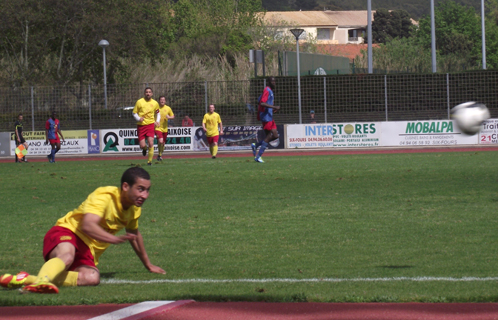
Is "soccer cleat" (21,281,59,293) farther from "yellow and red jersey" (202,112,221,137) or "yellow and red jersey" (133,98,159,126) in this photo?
"yellow and red jersey" (202,112,221,137)

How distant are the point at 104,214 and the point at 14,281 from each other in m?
0.91

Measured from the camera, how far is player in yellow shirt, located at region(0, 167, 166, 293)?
5.29 meters

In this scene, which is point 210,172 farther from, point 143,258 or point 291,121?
point 291,121

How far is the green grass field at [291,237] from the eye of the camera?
17.6 ft

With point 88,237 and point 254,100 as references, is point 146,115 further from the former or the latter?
point 254,100

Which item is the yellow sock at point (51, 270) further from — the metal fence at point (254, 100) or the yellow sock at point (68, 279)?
the metal fence at point (254, 100)

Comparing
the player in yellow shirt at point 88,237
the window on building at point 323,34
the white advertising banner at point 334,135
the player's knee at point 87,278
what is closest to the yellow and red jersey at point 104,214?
the player in yellow shirt at point 88,237

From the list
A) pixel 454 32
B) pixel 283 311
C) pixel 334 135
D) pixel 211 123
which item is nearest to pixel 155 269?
pixel 283 311

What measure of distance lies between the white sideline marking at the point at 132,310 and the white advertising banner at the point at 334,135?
24.0m

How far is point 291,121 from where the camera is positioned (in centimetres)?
2978

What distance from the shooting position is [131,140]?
29.0 meters

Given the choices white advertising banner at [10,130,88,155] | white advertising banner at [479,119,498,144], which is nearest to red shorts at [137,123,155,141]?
white advertising banner at [10,130,88,155]

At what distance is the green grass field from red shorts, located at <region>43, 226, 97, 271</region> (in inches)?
11.3

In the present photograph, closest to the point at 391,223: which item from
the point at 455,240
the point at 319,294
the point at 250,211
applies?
the point at 455,240
